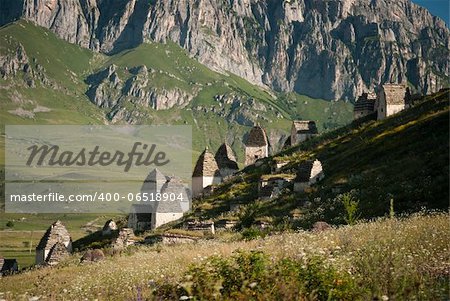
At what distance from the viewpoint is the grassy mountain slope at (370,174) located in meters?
32.7

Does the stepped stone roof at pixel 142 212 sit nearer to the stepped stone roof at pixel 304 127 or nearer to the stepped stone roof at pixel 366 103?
the stepped stone roof at pixel 304 127

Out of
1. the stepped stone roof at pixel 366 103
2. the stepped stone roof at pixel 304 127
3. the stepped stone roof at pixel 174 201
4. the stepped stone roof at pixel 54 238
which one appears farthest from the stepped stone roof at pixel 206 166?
the stepped stone roof at pixel 366 103

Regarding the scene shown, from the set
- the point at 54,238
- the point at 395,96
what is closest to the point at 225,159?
the point at 395,96

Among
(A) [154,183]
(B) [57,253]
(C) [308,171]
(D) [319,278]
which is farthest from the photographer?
(A) [154,183]

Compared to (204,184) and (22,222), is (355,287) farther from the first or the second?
(22,222)

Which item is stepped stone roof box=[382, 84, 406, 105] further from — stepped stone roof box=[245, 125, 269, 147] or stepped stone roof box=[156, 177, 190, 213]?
stepped stone roof box=[156, 177, 190, 213]

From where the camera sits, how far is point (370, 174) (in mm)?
42000

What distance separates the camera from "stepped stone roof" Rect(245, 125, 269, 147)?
3223 inches

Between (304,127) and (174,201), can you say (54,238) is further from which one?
(304,127)

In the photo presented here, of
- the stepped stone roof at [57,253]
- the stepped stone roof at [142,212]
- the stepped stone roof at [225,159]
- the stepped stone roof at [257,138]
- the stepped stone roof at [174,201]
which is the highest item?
the stepped stone roof at [257,138]

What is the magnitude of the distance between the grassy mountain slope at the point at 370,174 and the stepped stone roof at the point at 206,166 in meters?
3.97

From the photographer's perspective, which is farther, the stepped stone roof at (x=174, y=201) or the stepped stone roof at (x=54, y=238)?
the stepped stone roof at (x=174, y=201)

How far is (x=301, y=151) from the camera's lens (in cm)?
6906

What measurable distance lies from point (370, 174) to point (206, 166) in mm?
28440
